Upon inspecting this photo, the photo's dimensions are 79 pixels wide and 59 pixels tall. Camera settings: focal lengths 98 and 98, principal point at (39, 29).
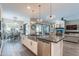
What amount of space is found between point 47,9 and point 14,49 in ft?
4.07

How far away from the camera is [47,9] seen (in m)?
2.32

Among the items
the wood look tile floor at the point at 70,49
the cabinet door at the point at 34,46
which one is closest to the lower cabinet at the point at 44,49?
the cabinet door at the point at 34,46

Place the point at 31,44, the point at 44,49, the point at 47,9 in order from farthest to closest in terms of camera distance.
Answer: the point at 31,44 < the point at 44,49 < the point at 47,9

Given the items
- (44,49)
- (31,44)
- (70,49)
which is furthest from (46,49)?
(70,49)

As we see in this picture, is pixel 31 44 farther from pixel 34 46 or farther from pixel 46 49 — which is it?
pixel 46 49

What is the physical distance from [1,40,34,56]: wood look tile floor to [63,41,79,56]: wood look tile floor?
0.81 metres

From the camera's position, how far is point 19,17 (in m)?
2.31

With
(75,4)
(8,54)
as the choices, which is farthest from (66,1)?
(8,54)

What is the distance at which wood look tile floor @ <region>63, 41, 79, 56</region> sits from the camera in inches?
90.7

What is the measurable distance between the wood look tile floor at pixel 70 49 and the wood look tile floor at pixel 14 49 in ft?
2.66

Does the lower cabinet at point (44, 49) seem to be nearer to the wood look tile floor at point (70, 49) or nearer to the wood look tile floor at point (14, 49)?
the wood look tile floor at point (14, 49)

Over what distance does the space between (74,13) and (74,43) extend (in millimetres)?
705

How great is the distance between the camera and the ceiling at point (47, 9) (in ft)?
7.48

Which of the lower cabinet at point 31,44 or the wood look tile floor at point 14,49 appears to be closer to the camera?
the wood look tile floor at point 14,49
